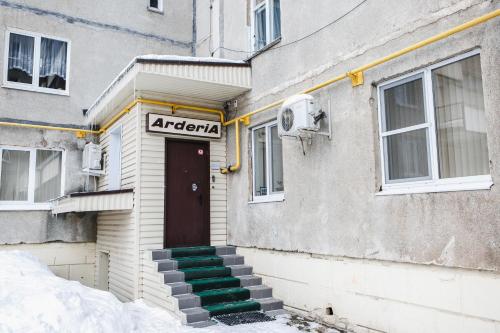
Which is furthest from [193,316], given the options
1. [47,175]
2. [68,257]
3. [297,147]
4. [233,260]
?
[47,175]

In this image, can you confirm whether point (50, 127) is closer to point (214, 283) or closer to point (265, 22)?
point (265, 22)

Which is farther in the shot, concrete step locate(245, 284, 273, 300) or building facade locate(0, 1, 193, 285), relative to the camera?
building facade locate(0, 1, 193, 285)

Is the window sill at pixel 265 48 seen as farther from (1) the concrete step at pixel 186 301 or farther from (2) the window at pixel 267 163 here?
(1) the concrete step at pixel 186 301

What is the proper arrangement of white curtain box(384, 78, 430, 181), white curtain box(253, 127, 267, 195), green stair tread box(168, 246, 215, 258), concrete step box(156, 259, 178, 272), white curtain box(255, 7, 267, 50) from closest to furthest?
white curtain box(384, 78, 430, 181) < concrete step box(156, 259, 178, 272) < green stair tread box(168, 246, 215, 258) < white curtain box(253, 127, 267, 195) < white curtain box(255, 7, 267, 50)

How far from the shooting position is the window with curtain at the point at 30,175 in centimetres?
895

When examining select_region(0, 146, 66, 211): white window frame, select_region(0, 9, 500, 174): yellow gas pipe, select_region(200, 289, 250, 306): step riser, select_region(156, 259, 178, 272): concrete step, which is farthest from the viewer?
select_region(0, 146, 66, 211): white window frame

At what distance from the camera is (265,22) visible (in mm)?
7914

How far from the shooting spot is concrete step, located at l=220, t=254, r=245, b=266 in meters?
7.47

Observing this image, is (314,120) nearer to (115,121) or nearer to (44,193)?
(115,121)

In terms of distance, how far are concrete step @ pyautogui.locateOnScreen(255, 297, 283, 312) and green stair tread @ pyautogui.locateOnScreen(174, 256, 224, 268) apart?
1121 mm

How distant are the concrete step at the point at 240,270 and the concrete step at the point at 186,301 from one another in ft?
3.70

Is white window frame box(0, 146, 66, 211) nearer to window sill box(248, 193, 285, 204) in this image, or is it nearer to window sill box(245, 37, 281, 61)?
window sill box(248, 193, 285, 204)

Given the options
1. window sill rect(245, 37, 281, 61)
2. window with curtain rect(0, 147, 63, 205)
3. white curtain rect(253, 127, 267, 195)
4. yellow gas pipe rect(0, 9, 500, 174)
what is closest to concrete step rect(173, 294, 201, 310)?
Answer: white curtain rect(253, 127, 267, 195)

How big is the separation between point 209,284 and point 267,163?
7.69 feet
